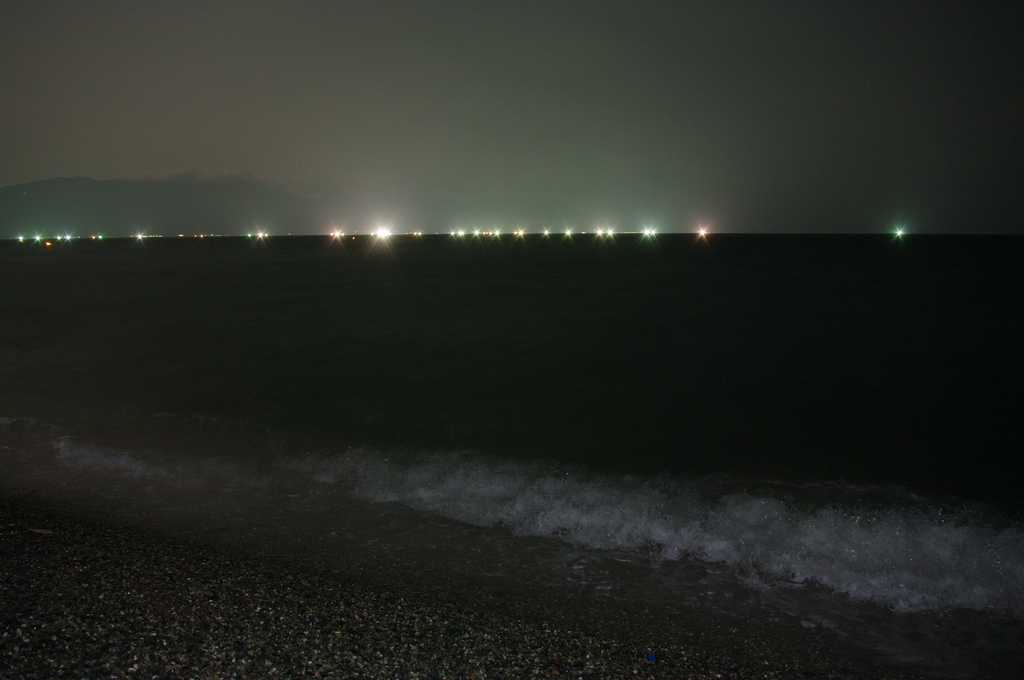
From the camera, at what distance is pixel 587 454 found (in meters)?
9.53

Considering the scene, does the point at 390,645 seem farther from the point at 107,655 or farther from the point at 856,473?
the point at 856,473

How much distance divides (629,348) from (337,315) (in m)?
13.1

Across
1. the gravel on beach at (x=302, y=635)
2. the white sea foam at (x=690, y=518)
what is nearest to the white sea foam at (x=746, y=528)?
the white sea foam at (x=690, y=518)

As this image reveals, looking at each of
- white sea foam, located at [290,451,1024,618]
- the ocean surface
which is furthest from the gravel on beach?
white sea foam, located at [290,451,1024,618]

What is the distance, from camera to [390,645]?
405 centimetres

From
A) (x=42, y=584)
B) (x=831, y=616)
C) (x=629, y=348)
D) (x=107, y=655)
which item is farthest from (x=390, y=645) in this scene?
(x=629, y=348)

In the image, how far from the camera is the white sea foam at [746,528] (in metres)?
5.30

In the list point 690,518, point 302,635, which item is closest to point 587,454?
point 690,518

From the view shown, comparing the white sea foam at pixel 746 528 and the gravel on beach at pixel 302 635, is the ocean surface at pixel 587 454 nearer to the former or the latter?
the white sea foam at pixel 746 528

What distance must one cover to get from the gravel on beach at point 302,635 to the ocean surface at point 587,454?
0.42 metres

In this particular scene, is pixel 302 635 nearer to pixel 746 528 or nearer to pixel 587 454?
pixel 746 528

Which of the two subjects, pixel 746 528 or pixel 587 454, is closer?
pixel 746 528

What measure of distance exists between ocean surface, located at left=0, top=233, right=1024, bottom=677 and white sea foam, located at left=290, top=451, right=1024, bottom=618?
0.03 metres

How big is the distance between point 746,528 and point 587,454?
3436 mm
